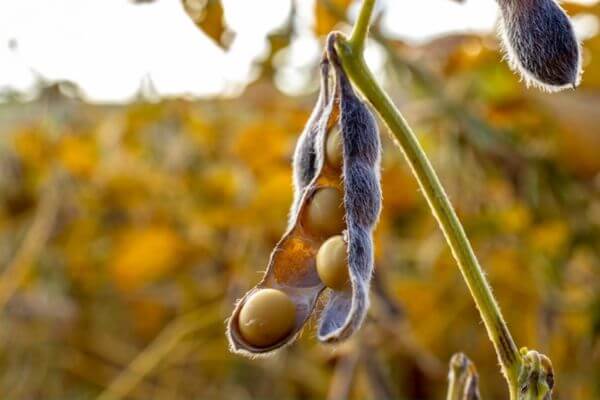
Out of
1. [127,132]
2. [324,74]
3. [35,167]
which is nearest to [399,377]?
[127,132]

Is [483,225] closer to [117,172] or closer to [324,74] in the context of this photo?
[117,172]

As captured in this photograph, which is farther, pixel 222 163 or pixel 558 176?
pixel 222 163

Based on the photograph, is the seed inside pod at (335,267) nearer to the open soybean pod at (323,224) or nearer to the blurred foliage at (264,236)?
the open soybean pod at (323,224)

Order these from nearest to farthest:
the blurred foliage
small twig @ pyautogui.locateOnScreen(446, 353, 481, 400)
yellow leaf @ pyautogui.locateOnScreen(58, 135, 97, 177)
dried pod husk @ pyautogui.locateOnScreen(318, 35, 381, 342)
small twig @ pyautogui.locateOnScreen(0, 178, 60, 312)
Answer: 1. dried pod husk @ pyautogui.locateOnScreen(318, 35, 381, 342)
2. small twig @ pyautogui.locateOnScreen(446, 353, 481, 400)
3. the blurred foliage
4. small twig @ pyautogui.locateOnScreen(0, 178, 60, 312)
5. yellow leaf @ pyautogui.locateOnScreen(58, 135, 97, 177)

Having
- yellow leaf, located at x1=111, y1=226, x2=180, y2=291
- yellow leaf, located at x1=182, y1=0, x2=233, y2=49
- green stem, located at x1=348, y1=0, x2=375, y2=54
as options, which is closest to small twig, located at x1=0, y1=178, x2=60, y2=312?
yellow leaf, located at x1=111, y1=226, x2=180, y2=291

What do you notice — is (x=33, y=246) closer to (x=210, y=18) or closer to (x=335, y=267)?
(x=210, y=18)

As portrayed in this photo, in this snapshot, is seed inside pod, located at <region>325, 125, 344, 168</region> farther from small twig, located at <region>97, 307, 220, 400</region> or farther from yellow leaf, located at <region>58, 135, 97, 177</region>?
yellow leaf, located at <region>58, 135, 97, 177</region>

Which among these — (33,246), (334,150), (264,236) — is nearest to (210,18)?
(334,150)
